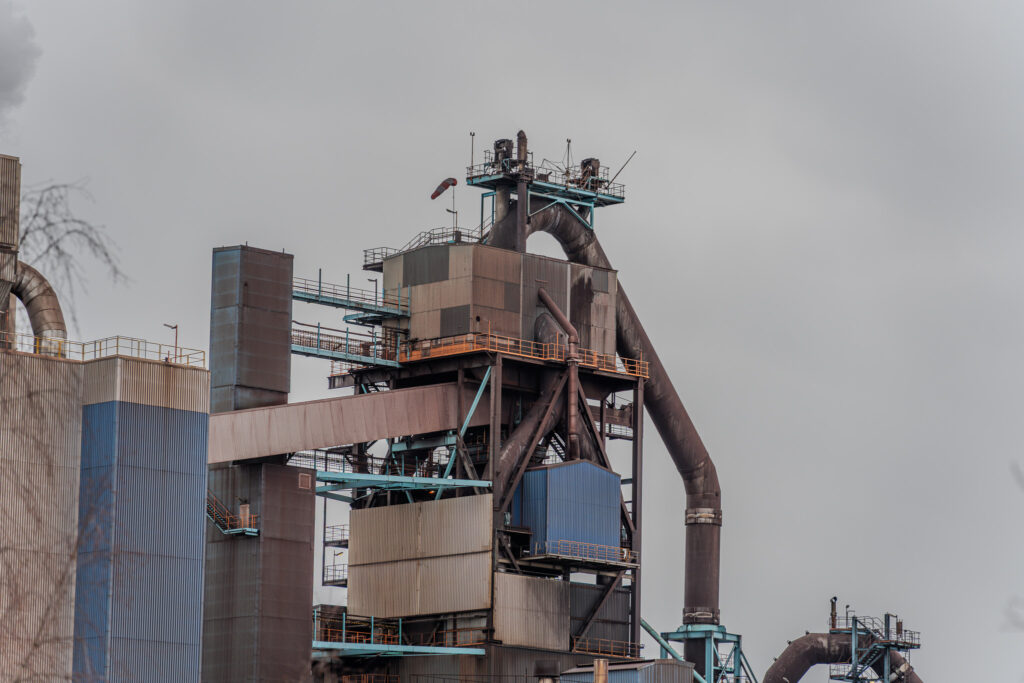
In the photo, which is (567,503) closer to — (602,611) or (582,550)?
(582,550)

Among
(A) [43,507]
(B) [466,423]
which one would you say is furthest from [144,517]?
(B) [466,423]

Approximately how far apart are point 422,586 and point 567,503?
7.42 meters

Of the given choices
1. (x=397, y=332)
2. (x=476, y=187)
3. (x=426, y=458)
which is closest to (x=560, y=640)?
(x=426, y=458)

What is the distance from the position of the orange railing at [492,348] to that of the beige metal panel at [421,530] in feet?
22.5

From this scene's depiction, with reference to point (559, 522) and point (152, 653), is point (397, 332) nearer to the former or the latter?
point (559, 522)

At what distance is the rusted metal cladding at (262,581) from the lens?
2486 inches

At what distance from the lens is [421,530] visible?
245 feet

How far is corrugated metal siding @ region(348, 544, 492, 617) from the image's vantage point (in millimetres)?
72438

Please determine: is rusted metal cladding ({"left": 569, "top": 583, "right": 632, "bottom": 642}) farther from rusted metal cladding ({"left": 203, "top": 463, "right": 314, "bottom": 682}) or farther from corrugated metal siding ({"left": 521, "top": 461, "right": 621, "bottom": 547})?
rusted metal cladding ({"left": 203, "top": 463, "right": 314, "bottom": 682})

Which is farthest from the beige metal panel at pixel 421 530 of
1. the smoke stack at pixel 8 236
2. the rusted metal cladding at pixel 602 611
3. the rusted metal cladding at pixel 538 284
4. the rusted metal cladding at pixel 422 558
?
the smoke stack at pixel 8 236

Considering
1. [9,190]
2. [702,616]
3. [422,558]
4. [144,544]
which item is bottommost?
[702,616]

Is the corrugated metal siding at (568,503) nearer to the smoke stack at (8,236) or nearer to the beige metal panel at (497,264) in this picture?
the beige metal panel at (497,264)

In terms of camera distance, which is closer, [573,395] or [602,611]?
[573,395]

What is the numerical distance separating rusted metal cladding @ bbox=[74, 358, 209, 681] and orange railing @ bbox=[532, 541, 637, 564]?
73.3ft
